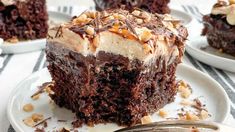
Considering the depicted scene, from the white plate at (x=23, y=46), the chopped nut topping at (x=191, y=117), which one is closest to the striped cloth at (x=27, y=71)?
the white plate at (x=23, y=46)

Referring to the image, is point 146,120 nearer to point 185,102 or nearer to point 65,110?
point 185,102

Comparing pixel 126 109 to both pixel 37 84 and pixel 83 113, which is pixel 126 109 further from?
pixel 37 84

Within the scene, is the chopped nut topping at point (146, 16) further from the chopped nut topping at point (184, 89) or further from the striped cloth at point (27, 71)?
the striped cloth at point (27, 71)

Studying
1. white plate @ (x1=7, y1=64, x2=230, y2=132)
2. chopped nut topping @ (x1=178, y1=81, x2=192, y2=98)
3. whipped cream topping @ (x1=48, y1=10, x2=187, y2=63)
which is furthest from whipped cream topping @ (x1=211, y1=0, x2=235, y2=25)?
whipped cream topping @ (x1=48, y1=10, x2=187, y2=63)

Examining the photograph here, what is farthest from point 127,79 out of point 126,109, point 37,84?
point 37,84

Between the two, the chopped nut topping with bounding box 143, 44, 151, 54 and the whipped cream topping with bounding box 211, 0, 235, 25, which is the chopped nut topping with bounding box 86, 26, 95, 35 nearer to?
the chopped nut topping with bounding box 143, 44, 151, 54
